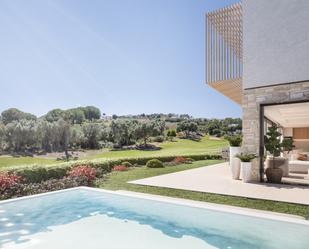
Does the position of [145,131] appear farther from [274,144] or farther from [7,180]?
[7,180]

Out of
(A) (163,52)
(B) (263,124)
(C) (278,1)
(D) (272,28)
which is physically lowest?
(B) (263,124)

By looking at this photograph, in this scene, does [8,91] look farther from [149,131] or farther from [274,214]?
[274,214]

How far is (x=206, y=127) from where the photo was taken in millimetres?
54188

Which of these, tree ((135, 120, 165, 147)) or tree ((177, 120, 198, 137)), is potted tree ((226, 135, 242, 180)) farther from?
tree ((177, 120, 198, 137))

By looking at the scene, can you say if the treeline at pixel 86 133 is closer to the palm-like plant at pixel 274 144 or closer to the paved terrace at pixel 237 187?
the paved terrace at pixel 237 187

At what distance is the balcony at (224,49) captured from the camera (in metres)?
11.6

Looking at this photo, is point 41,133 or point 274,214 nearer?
point 274,214

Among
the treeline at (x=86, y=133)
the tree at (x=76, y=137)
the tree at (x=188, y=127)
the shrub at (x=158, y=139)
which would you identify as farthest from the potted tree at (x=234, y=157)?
the tree at (x=188, y=127)

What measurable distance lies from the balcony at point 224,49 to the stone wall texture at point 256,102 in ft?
7.09

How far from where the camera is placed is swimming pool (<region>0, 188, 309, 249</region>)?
179 inches

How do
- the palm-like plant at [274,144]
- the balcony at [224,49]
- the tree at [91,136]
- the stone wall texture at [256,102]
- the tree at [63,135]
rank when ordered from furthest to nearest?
1. the tree at [91,136]
2. the tree at [63,135]
3. the balcony at [224,49]
4. the palm-like plant at [274,144]
5. the stone wall texture at [256,102]

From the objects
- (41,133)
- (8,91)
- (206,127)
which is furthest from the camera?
(206,127)

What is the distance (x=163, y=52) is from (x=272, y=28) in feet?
33.2

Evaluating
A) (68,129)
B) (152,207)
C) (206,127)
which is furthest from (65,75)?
(206,127)
